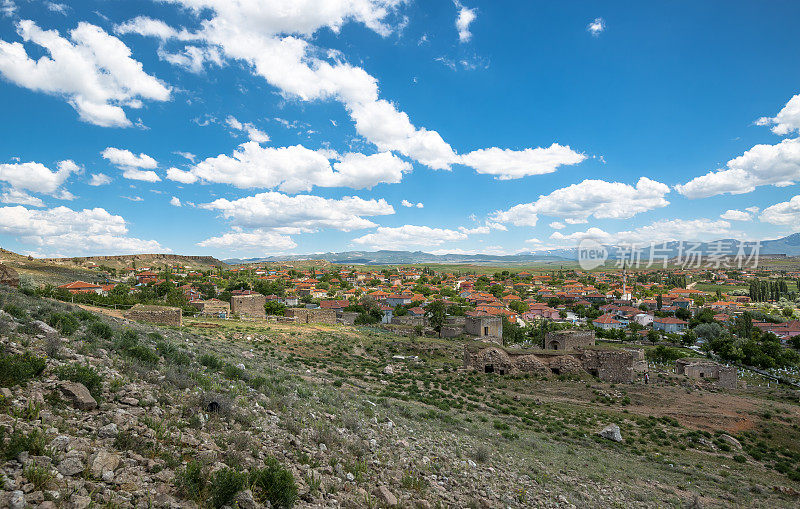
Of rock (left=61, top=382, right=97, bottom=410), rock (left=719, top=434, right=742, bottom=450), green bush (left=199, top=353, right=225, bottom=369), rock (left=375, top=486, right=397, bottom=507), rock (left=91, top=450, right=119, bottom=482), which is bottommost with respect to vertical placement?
rock (left=719, top=434, right=742, bottom=450)

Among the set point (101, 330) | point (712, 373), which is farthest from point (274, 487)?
point (712, 373)

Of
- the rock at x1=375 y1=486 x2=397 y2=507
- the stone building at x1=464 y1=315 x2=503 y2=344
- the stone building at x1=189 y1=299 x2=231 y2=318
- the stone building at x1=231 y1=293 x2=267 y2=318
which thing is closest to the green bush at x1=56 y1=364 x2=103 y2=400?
the rock at x1=375 y1=486 x2=397 y2=507

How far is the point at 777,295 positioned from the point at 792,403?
12810 centimetres

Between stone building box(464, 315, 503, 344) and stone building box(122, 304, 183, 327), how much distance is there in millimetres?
34983

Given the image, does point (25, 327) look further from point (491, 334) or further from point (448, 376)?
point (491, 334)

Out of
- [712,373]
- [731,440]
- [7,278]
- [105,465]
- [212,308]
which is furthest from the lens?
[212,308]

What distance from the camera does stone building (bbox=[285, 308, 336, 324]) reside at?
4503 centimetres

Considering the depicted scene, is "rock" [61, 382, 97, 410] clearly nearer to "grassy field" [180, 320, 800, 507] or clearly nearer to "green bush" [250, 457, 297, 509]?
"green bush" [250, 457, 297, 509]

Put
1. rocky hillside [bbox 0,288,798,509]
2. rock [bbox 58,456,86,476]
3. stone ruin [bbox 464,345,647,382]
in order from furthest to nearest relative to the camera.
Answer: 1. stone ruin [bbox 464,345,647,382]
2. rocky hillside [bbox 0,288,798,509]
3. rock [bbox 58,456,86,476]

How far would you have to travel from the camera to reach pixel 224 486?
14.9ft

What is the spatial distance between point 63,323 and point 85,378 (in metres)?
4.66

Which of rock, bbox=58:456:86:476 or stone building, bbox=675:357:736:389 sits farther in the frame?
stone building, bbox=675:357:736:389

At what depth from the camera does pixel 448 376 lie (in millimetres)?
24344

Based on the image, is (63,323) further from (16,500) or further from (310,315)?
(310,315)
